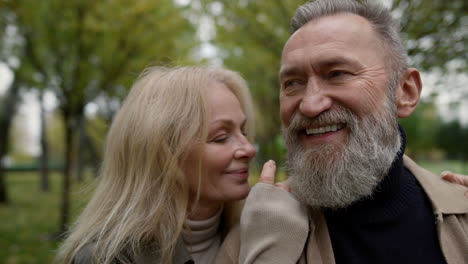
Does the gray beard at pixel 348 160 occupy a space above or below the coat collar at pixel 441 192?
above

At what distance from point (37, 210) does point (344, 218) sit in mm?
12293

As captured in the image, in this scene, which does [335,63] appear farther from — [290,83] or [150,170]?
[150,170]

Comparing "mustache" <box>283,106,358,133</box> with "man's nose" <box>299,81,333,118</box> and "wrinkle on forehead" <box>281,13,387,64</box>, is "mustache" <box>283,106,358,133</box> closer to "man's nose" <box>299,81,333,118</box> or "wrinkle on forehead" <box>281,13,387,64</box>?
"man's nose" <box>299,81,333,118</box>

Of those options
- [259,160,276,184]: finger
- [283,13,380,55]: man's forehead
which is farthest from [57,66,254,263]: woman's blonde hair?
[283,13,380,55]: man's forehead

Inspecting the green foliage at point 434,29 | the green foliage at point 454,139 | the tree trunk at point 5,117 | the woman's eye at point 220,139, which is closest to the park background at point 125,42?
the green foliage at point 434,29

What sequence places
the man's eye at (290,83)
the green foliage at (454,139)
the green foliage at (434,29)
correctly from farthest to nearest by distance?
1. the green foliage at (454,139)
2. the green foliage at (434,29)
3. the man's eye at (290,83)

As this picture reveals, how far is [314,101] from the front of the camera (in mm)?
1873

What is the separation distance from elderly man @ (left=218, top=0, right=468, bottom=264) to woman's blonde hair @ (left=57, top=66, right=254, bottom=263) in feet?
1.77

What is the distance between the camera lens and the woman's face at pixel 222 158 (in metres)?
2.37

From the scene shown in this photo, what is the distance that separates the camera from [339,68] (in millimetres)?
1882

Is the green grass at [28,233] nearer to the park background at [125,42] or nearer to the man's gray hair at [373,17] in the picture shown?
the park background at [125,42]

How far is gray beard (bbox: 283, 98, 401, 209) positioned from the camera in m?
1.88

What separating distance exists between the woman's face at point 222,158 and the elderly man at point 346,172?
413mm

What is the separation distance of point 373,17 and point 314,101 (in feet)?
1.99
